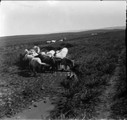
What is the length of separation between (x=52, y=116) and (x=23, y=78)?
14.5ft

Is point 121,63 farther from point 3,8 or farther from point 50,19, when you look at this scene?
point 3,8

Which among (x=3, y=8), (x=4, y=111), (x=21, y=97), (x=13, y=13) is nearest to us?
(x=4, y=111)

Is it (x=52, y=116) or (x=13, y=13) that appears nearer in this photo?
(x=52, y=116)

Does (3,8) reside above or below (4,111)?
above

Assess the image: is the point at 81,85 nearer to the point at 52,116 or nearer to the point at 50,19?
the point at 52,116

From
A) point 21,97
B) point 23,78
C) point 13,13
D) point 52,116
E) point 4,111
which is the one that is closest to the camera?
point 52,116

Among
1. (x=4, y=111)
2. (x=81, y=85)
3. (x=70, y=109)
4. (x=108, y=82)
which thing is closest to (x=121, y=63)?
(x=108, y=82)

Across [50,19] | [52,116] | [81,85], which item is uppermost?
[50,19]

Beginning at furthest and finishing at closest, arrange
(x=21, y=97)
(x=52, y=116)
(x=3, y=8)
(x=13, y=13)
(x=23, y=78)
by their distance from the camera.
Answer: (x=13, y=13), (x=3, y=8), (x=23, y=78), (x=21, y=97), (x=52, y=116)

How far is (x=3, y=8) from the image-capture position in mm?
13367

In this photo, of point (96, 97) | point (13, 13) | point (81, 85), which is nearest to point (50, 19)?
point (13, 13)

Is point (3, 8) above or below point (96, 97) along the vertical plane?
above

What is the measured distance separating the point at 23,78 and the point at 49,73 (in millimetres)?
1482

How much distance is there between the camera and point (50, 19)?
14758mm
